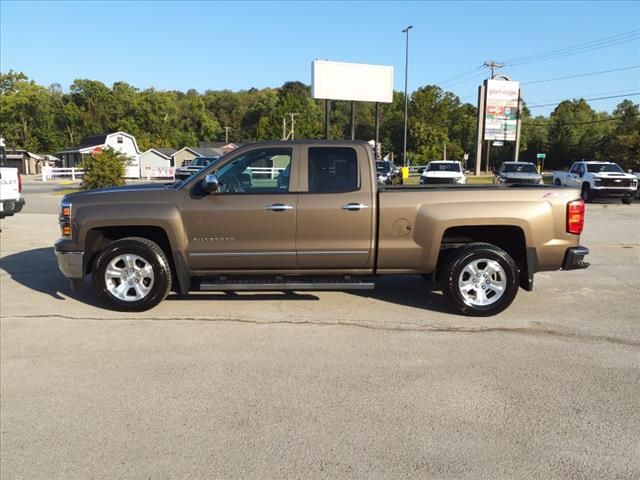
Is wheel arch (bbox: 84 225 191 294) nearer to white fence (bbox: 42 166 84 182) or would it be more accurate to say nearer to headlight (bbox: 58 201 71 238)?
headlight (bbox: 58 201 71 238)

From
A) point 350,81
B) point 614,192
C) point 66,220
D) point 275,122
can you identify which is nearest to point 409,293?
point 66,220

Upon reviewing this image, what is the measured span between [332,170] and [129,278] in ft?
8.37

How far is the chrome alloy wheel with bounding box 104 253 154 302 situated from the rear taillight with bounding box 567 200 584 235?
179 inches

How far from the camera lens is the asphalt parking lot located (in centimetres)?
304

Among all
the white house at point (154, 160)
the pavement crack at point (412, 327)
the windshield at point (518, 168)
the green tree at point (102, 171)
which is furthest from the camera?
the white house at point (154, 160)

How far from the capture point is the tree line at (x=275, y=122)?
7831cm

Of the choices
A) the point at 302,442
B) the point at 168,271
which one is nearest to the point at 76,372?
the point at 168,271

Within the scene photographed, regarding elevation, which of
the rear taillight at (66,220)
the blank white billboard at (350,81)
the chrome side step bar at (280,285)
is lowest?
the chrome side step bar at (280,285)

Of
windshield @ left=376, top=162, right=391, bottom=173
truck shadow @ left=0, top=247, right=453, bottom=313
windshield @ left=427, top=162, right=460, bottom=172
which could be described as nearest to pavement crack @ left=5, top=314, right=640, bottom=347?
truck shadow @ left=0, top=247, right=453, bottom=313

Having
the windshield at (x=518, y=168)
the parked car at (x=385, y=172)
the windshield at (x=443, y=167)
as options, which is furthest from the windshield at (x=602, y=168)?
the parked car at (x=385, y=172)

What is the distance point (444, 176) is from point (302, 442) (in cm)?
2299

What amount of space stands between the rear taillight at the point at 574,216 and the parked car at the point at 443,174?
1957cm

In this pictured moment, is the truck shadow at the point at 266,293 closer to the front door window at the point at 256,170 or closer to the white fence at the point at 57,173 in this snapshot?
the front door window at the point at 256,170

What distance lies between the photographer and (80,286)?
590 centimetres
